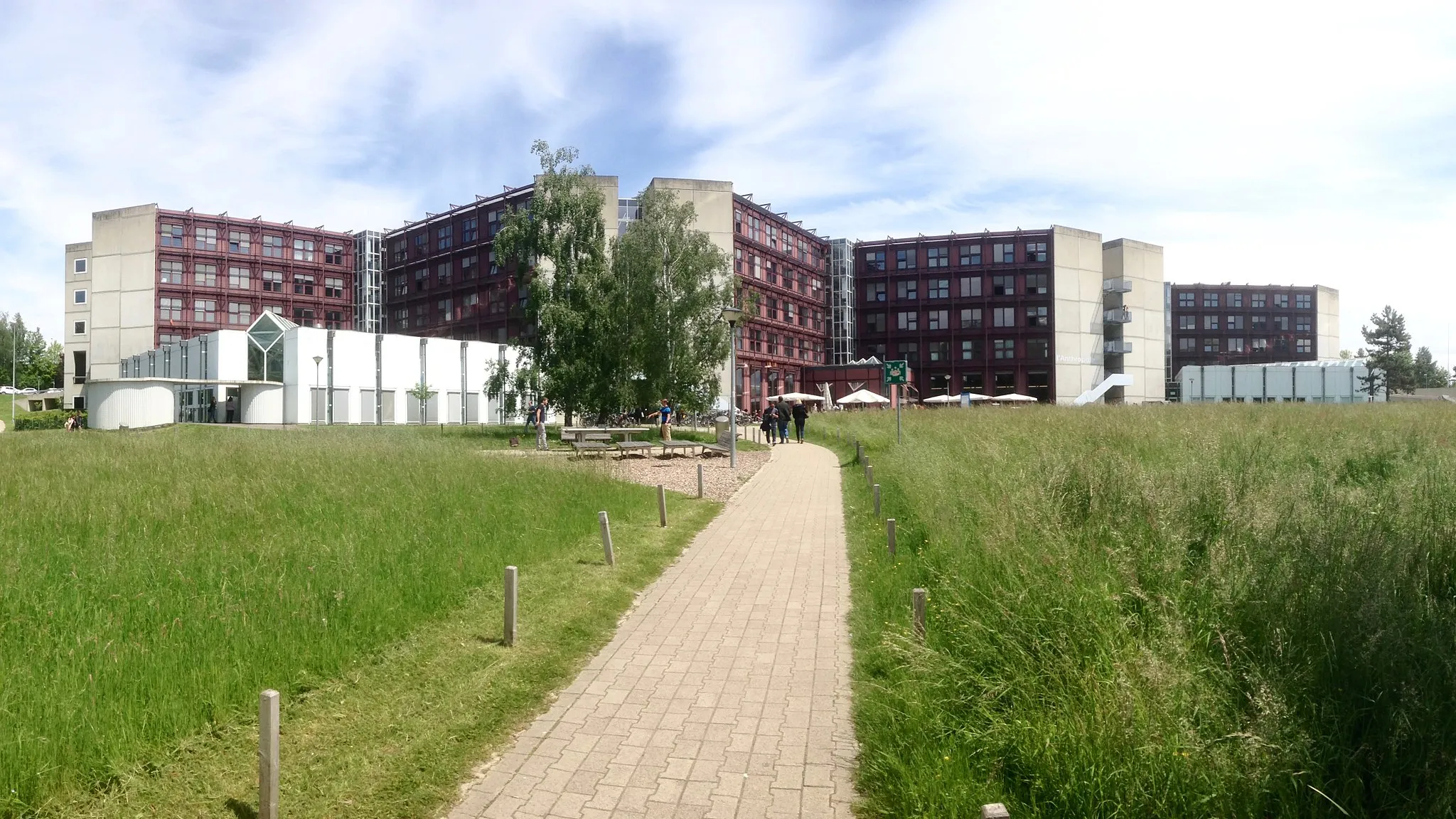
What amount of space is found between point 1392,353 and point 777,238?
251ft

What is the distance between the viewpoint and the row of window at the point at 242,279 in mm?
73062

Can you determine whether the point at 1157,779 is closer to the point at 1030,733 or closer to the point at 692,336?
the point at 1030,733

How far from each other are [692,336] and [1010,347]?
5443cm

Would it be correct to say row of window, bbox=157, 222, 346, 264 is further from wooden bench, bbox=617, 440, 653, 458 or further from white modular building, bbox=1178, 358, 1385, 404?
white modular building, bbox=1178, 358, 1385, 404

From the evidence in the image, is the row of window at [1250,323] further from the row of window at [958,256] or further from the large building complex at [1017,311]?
the row of window at [958,256]

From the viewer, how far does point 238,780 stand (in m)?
4.13

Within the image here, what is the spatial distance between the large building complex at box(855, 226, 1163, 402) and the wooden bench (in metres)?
58.7

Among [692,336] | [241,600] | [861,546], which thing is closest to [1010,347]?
[692,336]

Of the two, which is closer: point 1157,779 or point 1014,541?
point 1157,779

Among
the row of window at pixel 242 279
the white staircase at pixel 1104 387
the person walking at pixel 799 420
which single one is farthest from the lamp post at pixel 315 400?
the white staircase at pixel 1104 387

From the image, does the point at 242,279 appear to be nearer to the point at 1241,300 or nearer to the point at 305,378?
the point at 305,378

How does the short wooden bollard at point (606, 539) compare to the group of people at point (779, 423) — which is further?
the group of people at point (779, 423)

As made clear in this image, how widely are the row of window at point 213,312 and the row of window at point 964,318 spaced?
164 feet

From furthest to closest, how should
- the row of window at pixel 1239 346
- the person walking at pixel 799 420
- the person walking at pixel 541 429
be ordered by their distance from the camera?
the row of window at pixel 1239 346 < the person walking at pixel 799 420 < the person walking at pixel 541 429
